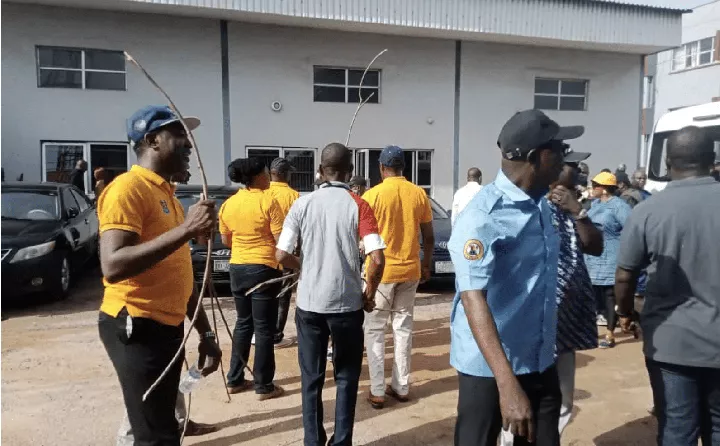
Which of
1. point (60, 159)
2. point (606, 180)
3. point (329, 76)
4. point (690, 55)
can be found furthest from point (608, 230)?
point (690, 55)

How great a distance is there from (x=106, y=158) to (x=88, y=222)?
10.9 ft

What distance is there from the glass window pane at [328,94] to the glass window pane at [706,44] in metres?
22.2

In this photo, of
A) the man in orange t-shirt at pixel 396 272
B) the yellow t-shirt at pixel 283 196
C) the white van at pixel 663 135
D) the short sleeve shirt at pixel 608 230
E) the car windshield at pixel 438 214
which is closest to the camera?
the man in orange t-shirt at pixel 396 272

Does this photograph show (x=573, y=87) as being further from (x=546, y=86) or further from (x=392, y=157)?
(x=392, y=157)

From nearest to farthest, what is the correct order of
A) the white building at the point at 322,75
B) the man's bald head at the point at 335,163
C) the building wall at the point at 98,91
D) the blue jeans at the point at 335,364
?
the blue jeans at the point at 335,364 < the man's bald head at the point at 335,163 < the building wall at the point at 98,91 < the white building at the point at 322,75

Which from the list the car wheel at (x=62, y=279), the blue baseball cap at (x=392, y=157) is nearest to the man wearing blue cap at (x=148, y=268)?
the blue baseball cap at (x=392, y=157)

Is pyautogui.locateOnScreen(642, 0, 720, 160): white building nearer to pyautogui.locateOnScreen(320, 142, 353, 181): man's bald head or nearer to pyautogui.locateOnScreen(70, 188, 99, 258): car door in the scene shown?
pyautogui.locateOnScreen(70, 188, 99, 258): car door

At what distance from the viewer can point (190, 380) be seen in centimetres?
266

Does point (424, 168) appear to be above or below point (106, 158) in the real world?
below

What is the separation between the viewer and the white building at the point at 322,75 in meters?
11.6

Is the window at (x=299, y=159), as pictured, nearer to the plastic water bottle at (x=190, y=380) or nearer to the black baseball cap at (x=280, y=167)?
the black baseball cap at (x=280, y=167)

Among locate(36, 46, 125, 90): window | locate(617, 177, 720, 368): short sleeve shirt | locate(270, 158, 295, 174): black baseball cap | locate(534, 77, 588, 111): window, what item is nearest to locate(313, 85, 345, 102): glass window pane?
locate(36, 46, 125, 90): window

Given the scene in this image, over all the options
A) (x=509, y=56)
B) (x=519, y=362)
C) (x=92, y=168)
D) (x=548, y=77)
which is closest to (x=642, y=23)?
(x=548, y=77)

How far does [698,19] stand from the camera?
27.5 m
